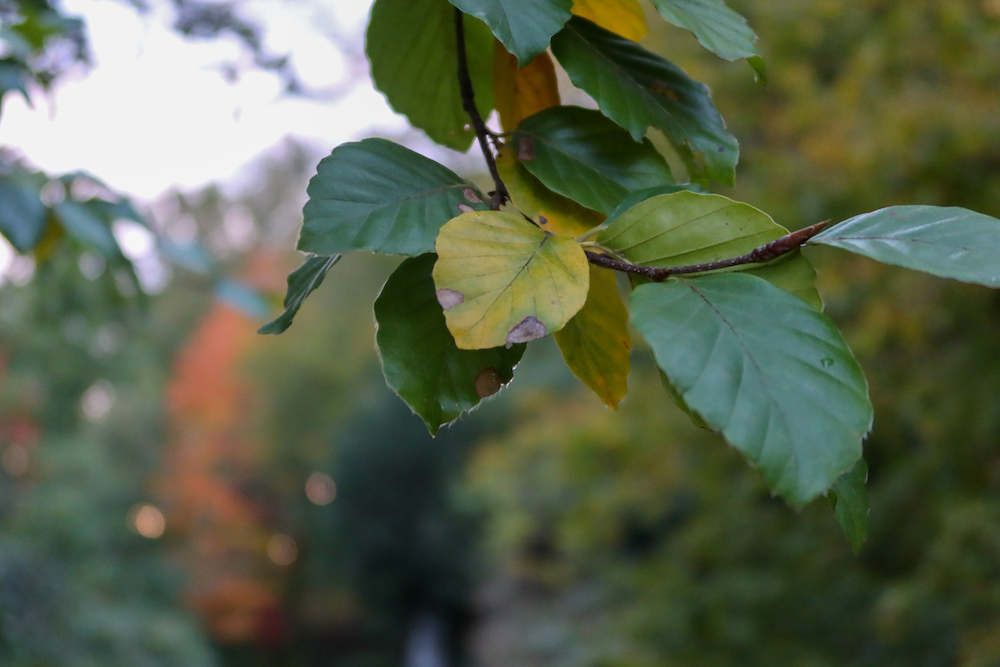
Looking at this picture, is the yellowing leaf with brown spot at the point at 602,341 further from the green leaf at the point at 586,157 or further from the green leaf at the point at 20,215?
the green leaf at the point at 20,215

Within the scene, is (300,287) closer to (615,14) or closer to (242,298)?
(615,14)

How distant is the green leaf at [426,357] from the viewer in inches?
11.5

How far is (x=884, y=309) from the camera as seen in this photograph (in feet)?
5.97

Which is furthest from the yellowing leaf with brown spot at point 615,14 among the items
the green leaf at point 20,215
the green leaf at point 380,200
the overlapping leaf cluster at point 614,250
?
the green leaf at point 20,215

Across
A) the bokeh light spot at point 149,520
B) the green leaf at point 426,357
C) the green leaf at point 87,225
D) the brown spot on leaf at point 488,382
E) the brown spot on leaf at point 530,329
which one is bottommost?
the bokeh light spot at point 149,520

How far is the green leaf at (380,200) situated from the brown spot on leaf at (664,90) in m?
0.10

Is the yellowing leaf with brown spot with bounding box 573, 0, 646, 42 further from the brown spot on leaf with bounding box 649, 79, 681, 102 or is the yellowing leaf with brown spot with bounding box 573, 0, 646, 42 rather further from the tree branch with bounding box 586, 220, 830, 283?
the tree branch with bounding box 586, 220, 830, 283

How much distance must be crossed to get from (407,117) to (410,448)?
7.51 m

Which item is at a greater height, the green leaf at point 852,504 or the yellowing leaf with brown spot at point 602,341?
the yellowing leaf with brown spot at point 602,341

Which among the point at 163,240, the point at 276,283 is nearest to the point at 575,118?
the point at 163,240

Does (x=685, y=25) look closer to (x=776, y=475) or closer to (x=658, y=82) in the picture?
(x=658, y=82)

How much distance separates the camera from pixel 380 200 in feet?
0.93

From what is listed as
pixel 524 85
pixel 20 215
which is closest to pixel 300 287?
pixel 524 85

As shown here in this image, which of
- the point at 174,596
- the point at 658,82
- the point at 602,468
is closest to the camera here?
the point at 658,82
